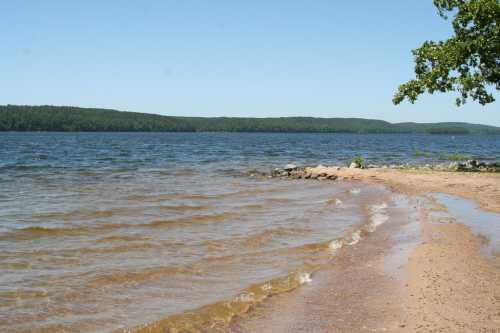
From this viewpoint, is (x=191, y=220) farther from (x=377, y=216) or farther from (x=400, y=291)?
(x=400, y=291)

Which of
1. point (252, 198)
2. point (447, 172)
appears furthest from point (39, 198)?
point (447, 172)

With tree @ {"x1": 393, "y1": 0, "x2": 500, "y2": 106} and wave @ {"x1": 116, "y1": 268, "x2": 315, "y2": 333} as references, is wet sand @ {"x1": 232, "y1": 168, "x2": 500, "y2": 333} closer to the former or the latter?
wave @ {"x1": 116, "y1": 268, "x2": 315, "y2": 333}

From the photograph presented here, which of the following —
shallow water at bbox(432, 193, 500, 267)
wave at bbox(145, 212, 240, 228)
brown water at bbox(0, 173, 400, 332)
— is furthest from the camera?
wave at bbox(145, 212, 240, 228)

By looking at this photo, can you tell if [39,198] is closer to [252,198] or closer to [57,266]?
[252,198]

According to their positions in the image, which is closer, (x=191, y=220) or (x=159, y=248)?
(x=159, y=248)

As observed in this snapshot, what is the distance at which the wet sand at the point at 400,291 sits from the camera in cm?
645

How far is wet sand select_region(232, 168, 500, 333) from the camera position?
21.2ft

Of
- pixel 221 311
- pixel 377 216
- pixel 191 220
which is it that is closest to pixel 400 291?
pixel 221 311

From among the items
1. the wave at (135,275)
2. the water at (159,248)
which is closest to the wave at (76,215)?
the water at (159,248)

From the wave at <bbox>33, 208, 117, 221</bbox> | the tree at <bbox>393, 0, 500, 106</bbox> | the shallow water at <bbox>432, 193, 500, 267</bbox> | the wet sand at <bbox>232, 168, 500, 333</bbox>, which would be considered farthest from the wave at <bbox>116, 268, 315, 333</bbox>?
the tree at <bbox>393, 0, 500, 106</bbox>

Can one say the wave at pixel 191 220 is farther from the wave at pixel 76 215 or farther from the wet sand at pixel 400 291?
the wet sand at pixel 400 291

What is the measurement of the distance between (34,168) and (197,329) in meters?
32.8

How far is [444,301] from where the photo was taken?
714 cm

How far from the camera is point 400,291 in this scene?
25.5ft
